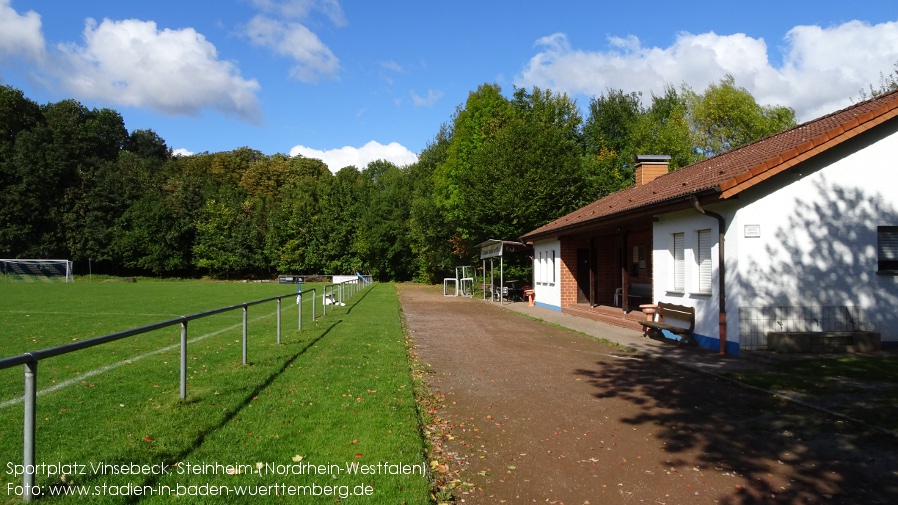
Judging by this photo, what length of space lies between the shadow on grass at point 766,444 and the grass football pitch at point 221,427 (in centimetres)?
256

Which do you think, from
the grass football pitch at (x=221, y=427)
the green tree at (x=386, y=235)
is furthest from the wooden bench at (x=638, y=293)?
the green tree at (x=386, y=235)

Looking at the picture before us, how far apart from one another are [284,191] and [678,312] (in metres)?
61.5

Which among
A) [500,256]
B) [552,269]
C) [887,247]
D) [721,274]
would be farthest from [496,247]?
[887,247]

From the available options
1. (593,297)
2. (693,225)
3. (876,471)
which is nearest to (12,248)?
(593,297)

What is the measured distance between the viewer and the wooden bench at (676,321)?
1282 cm

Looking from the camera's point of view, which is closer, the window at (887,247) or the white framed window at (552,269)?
the window at (887,247)

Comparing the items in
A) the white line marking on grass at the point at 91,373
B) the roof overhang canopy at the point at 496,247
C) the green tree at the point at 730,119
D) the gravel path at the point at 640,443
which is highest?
the green tree at the point at 730,119

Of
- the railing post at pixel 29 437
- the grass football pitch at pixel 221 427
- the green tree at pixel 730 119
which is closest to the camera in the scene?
the railing post at pixel 29 437

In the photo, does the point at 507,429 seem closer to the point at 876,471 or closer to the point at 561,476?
the point at 561,476

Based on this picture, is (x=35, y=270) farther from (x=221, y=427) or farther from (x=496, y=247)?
(x=221, y=427)

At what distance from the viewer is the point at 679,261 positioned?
14055mm

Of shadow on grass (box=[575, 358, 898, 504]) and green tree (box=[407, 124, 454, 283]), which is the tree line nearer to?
green tree (box=[407, 124, 454, 283])

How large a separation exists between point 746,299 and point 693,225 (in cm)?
232

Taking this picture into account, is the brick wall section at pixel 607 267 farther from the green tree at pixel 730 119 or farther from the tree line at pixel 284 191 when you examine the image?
the green tree at pixel 730 119
